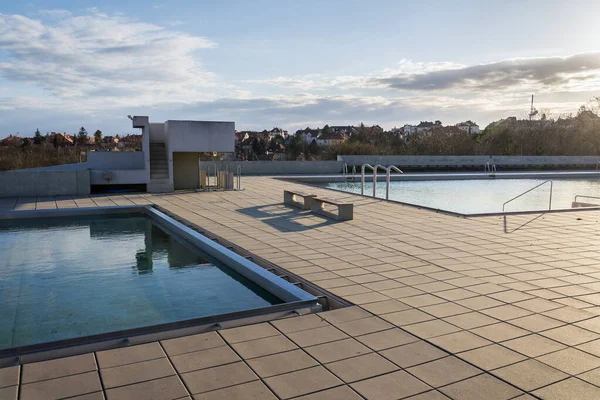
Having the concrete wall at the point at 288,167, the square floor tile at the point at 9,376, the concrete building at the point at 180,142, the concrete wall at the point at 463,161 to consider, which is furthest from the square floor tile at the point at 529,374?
the concrete wall at the point at 463,161

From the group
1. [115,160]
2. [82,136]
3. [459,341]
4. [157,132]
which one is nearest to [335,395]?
[459,341]

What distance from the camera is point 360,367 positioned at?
2.93 meters

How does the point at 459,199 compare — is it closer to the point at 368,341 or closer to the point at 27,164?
the point at 368,341

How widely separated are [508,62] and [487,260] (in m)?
25.2

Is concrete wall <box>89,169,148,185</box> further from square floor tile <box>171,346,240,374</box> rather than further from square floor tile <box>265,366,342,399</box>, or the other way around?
square floor tile <box>265,366,342,399</box>

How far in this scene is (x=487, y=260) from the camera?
5.73 meters

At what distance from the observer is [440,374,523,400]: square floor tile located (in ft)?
8.49

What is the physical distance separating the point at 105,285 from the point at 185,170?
389 inches

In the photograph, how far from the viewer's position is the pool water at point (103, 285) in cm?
437

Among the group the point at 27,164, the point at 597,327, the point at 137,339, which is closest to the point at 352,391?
the point at 137,339

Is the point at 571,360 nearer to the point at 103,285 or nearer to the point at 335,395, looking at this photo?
the point at 335,395

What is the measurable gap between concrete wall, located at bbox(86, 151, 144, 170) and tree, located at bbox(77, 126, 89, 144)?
18.8 m

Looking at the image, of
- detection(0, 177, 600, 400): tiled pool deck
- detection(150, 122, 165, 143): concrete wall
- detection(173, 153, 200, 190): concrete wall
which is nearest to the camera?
detection(0, 177, 600, 400): tiled pool deck

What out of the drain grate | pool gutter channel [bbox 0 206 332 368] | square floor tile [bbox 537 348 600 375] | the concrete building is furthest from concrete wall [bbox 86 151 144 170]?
square floor tile [bbox 537 348 600 375]
